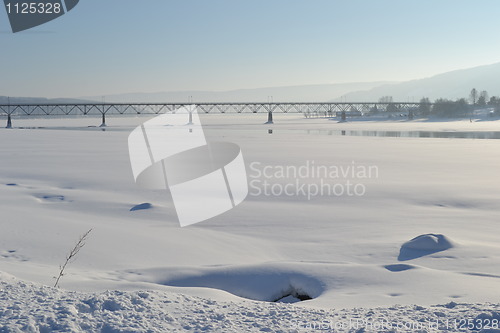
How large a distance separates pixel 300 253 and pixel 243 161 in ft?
50.4

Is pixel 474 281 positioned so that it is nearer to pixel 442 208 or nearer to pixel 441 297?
pixel 441 297

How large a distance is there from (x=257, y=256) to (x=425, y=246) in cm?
313

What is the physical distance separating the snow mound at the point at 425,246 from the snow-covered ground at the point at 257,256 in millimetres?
23

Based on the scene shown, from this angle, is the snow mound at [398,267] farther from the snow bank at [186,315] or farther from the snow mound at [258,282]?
the snow bank at [186,315]

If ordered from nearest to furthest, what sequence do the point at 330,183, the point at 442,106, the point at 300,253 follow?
1. the point at 300,253
2. the point at 330,183
3. the point at 442,106

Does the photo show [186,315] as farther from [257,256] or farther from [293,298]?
[257,256]

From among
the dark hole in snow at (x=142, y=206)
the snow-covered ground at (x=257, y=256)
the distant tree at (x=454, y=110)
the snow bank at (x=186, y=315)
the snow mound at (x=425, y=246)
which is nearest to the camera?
the snow bank at (x=186, y=315)

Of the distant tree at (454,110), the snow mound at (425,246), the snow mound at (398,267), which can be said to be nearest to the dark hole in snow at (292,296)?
the snow mound at (398,267)

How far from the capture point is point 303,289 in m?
7.11

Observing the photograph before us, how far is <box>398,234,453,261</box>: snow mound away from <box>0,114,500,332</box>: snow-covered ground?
0.02 metres

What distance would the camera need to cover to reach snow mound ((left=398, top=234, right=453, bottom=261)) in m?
8.45

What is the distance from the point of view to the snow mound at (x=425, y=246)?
845 centimetres

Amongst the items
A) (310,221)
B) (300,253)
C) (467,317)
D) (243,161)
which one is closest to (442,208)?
(310,221)

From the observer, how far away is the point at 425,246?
28.2ft
